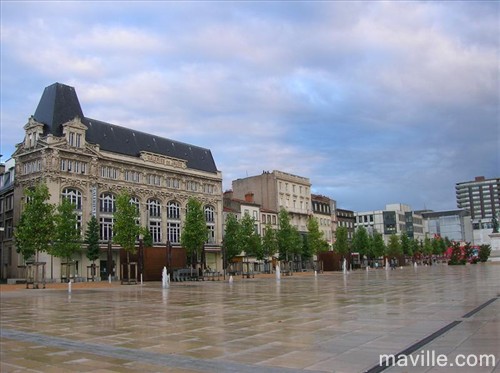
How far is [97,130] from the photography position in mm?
76625

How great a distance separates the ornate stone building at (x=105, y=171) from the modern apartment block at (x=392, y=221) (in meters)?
95.8

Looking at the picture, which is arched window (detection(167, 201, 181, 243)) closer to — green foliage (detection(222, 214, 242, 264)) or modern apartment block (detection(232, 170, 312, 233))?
green foliage (detection(222, 214, 242, 264))

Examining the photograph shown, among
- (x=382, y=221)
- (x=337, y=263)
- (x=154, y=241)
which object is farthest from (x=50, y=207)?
(x=382, y=221)

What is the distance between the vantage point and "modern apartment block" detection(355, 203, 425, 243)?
171750 millimetres

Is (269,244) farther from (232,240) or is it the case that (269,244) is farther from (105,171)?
(105,171)

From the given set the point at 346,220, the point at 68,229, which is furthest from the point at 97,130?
the point at 346,220

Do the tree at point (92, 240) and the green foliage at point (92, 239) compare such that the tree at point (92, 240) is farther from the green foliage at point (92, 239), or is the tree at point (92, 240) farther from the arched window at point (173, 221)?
the arched window at point (173, 221)

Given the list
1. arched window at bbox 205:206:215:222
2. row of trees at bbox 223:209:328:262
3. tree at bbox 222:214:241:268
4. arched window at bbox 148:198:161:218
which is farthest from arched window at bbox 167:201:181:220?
tree at bbox 222:214:241:268

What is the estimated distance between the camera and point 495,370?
300 inches

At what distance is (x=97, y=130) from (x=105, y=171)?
7.27m

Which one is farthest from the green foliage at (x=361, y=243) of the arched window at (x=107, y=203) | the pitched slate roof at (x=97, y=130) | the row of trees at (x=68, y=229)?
the arched window at (x=107, y=203)

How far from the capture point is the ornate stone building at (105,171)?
67938 mm

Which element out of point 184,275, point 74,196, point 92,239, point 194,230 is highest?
point 74,196

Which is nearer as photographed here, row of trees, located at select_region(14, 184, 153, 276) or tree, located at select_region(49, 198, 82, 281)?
row of trees, located at select_region(14, 184, 153, 276)
